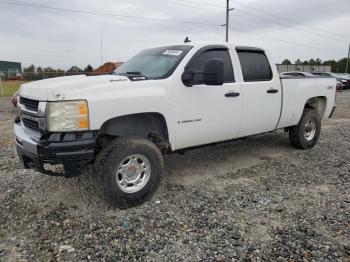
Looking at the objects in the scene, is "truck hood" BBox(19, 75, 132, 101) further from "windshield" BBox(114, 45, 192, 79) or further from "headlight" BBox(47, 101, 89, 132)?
"windshield" BBox(114, 45, 192, 79)

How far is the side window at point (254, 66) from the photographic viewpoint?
16.8 ft

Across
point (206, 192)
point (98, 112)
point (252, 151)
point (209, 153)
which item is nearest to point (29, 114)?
point (98, 112)

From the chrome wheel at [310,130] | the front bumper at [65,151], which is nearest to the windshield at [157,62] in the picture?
the front bumper at [65,151]

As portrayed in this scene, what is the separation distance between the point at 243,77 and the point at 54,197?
10.3 ft

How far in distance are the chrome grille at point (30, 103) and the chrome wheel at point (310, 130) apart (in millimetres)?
4948

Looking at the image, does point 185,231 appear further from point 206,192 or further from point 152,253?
point 206,192

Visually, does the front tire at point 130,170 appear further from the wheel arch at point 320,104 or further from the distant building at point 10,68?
the distant building at point 10,68

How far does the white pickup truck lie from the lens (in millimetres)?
3396

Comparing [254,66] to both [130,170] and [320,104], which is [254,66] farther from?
[130,170]

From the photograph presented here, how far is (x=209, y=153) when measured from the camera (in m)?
6.23

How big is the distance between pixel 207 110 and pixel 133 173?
1.33 metres

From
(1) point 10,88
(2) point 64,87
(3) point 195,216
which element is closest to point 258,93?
(3) point 195,216

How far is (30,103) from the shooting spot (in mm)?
3758

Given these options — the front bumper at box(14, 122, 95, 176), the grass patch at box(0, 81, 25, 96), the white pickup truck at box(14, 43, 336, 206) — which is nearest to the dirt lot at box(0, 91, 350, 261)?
the white pickup truck at box(14, 43, 336, 206)
